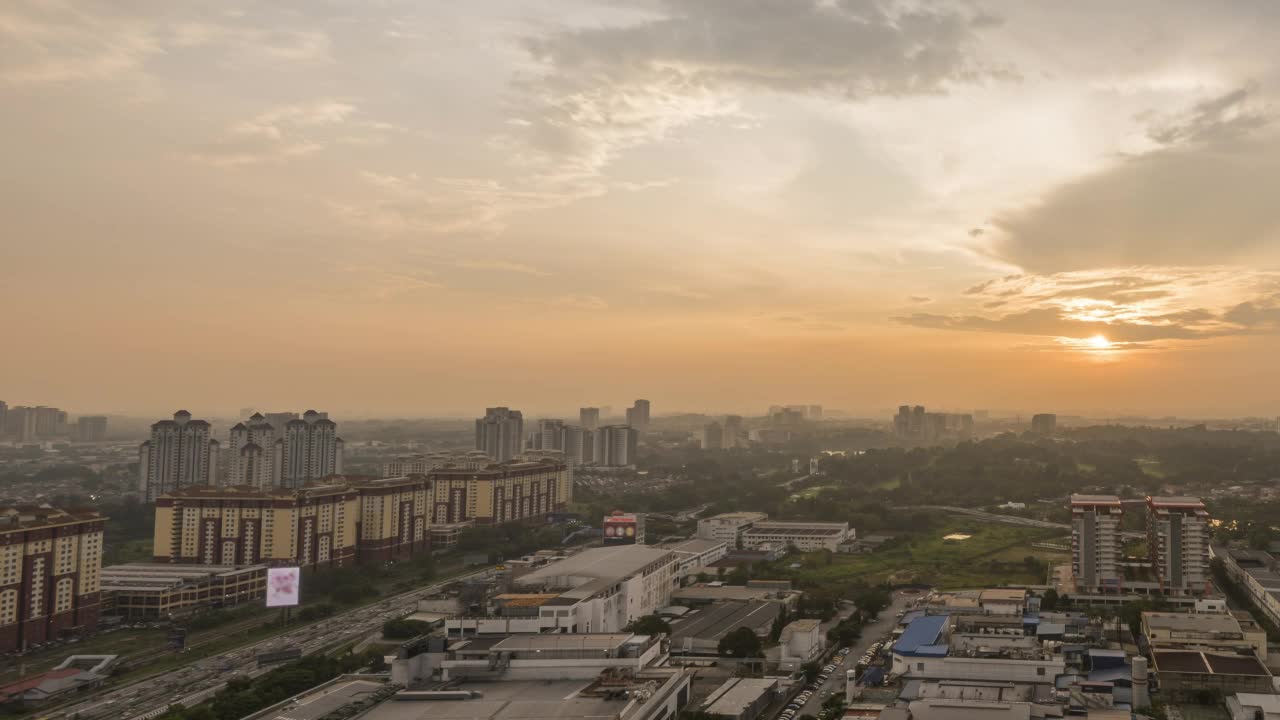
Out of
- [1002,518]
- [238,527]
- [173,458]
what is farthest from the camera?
[173,458]

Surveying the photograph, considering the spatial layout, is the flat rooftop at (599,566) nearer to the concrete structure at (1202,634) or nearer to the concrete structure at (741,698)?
the concrete structure at (741,698)

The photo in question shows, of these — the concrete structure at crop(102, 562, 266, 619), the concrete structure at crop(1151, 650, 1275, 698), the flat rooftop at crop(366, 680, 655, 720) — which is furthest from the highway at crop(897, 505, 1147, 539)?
the concrete structure at crop(102, 562, 266, 619)

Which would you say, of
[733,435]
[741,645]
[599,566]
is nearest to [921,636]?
Answer: [741,645]

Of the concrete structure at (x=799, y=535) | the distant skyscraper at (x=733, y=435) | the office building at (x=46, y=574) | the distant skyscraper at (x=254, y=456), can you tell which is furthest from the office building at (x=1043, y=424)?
the office building at (x=46, y=574)

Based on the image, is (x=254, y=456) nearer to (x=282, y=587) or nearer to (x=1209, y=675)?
(x=282, y=587)

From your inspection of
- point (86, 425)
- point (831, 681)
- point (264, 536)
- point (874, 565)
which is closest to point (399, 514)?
point (264, 536)
